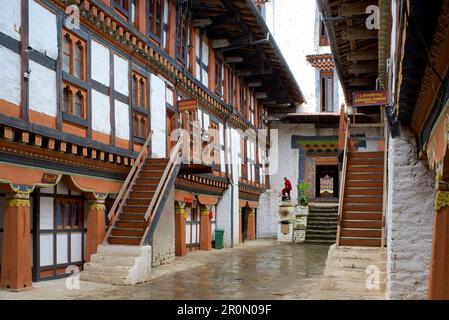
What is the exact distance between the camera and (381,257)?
416 inches

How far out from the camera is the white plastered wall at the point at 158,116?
16.1 meters

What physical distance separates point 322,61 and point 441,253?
2850 centimetres

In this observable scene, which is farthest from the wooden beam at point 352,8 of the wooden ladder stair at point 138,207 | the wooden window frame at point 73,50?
the wooden window frame at point 73,50

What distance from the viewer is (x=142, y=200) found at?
557 inches

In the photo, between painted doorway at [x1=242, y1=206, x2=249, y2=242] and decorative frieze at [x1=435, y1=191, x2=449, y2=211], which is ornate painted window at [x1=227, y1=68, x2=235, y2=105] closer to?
painted doorway at [x1=242, y1=206, x2=249, y2=242]

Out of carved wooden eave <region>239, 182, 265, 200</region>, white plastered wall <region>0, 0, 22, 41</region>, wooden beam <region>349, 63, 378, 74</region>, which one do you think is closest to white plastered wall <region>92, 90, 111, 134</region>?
white plastered wall <region>0, 0, 22, 41</region>

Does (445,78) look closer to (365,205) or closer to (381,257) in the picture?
(381,257)

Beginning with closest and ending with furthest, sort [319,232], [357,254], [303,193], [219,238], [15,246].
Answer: [15,246] → [357,254] → [219,238] → [319,232] → [303,193]

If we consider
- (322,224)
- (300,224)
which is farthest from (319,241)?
(322,224)

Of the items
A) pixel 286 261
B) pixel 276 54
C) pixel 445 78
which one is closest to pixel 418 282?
pixel 445 78

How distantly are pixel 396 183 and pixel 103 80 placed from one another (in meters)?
7.94

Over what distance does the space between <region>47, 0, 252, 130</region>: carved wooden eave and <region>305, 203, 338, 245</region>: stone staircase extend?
8.59 m

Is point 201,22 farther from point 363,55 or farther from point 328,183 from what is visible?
point 328,183

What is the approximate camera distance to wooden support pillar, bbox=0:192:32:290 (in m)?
10.2
